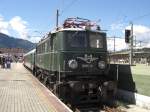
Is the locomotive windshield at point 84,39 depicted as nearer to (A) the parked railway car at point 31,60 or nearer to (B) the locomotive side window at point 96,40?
(B) the locomotive side window at point 96,40

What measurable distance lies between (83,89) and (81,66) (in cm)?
100

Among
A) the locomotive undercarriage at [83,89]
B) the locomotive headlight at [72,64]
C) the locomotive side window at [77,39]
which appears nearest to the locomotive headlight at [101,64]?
the locomotive undercarriage at [83,89]

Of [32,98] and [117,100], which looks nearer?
[32,98]

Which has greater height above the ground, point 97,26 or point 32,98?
point 97,26

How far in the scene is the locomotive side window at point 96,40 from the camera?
1702cm

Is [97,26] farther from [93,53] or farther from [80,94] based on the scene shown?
[80,94]

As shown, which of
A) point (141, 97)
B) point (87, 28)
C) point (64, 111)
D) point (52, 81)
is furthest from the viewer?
point (52, 81)

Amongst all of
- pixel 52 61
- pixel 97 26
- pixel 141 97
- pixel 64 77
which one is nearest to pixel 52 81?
pixel 52 61

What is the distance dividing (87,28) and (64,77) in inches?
99.8

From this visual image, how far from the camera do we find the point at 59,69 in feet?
53.7

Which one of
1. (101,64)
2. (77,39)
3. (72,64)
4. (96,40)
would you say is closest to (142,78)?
(101,64)

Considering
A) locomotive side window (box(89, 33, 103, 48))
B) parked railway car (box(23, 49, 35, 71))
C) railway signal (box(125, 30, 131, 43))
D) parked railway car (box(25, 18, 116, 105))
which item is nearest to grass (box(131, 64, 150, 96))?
parked railway car (box(25, 18, 116, 105))

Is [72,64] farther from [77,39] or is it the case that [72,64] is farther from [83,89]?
[77,39]

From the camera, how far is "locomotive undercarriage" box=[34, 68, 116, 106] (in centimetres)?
1602
